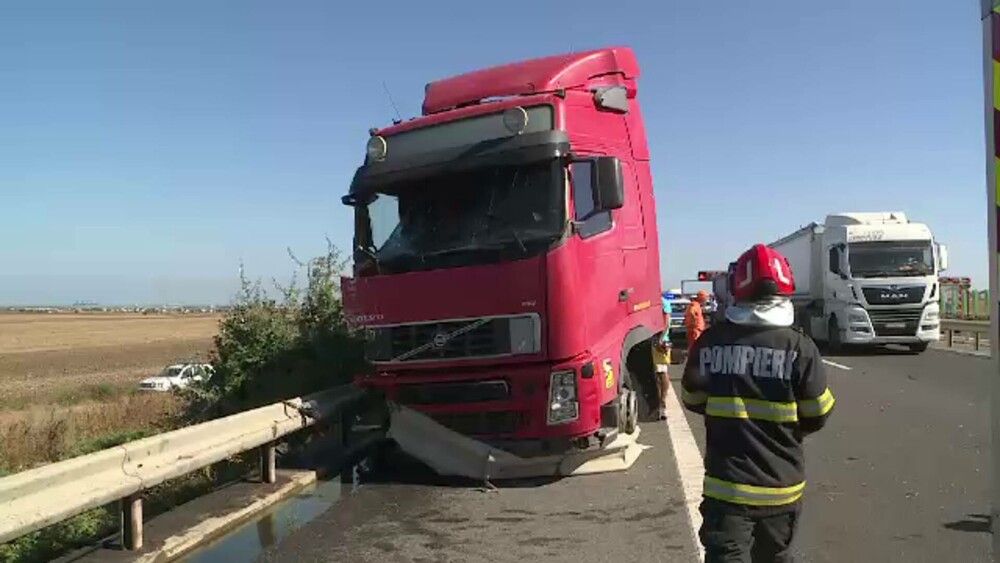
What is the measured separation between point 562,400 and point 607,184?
1.95 metres

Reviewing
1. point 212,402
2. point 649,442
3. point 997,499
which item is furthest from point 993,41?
point 212,402

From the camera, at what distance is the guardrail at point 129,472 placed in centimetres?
432

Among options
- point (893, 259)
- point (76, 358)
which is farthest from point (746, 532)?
point (76, 358)

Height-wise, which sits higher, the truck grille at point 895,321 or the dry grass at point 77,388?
the truck grille at point 895,321

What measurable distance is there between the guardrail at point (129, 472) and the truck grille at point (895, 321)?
17.0 meters

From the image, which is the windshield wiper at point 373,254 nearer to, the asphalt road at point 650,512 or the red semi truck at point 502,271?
the red semi truck at point 502,271

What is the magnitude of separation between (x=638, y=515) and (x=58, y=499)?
3819mm

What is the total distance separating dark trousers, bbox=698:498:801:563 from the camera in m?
3.43

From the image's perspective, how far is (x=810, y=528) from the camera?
572 centimetres

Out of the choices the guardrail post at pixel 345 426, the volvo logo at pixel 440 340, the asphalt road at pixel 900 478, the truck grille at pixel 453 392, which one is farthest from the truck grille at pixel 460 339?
the asphalt road at pixel 900 478

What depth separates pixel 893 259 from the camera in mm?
20672

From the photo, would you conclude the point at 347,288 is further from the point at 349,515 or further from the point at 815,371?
the point at 815,371

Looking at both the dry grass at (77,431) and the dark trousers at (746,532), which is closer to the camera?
the dark trousers at (746,532)

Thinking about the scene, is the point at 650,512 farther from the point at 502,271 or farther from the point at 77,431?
the point at 77,431
